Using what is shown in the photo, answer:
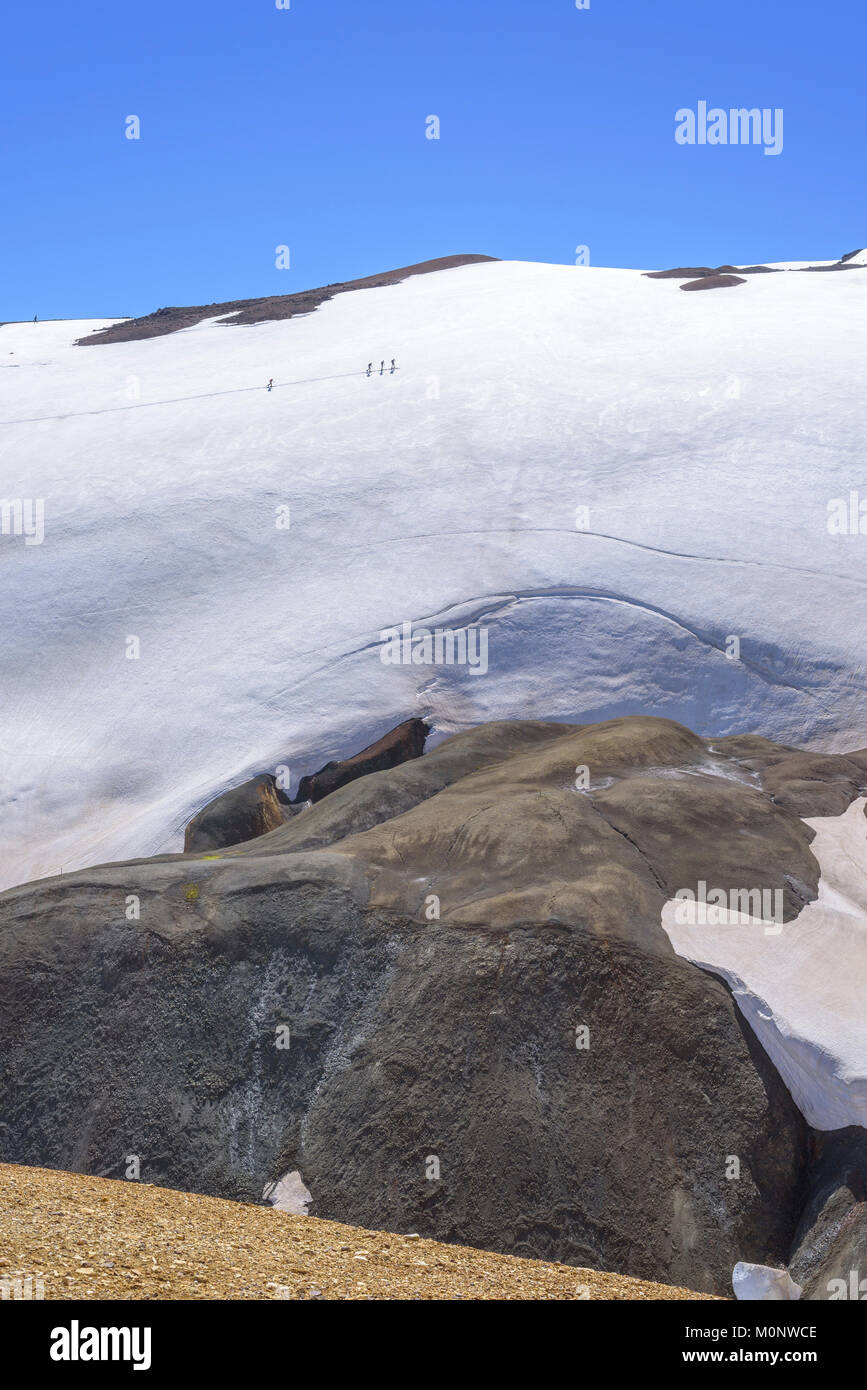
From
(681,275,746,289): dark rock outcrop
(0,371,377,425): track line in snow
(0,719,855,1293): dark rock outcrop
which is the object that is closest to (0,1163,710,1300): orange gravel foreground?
(0,719,855,1293): dark rock outcrop

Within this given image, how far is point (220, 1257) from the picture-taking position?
→ 20.5 feet

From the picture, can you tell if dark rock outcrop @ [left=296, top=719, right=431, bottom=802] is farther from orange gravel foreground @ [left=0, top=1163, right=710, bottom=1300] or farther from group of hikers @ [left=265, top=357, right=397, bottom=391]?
group of hikers @ [left=265, top=357, right=397, bottom=391]

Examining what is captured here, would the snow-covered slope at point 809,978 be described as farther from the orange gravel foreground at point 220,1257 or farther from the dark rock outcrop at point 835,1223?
the orange gravel foreground at point 220,1257

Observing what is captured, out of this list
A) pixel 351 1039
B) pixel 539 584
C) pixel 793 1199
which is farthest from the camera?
pixel 539 584

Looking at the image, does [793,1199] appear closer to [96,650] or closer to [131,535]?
[96,650]

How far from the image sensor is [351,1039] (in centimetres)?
908

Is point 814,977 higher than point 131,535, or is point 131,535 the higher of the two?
point 131,535

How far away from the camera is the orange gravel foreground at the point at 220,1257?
5621mm

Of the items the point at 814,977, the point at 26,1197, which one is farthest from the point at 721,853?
the point at 26,1197

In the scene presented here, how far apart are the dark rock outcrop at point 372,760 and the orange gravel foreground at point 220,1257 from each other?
7910 millimetres

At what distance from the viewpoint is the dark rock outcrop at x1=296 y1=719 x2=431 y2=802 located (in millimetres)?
15805

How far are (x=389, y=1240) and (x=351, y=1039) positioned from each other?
6.11ft

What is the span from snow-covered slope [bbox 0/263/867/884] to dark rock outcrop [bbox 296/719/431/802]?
0.21 meters

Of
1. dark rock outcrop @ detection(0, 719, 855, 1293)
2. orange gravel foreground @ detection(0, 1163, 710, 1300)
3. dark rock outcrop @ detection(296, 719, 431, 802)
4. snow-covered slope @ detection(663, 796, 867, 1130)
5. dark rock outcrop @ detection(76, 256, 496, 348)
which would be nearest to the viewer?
orange gravel foreground @ detection(0, 1163, 710, 1300)
